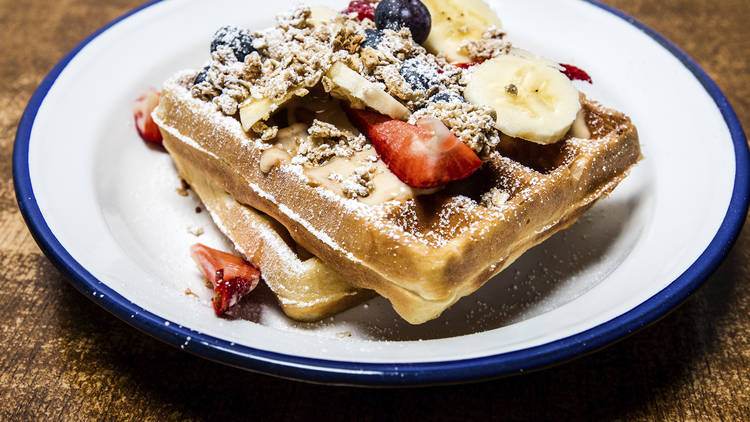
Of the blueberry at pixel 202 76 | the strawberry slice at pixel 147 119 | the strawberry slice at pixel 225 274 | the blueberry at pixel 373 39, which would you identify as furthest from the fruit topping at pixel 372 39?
the strawberry slice at pixel 147 119

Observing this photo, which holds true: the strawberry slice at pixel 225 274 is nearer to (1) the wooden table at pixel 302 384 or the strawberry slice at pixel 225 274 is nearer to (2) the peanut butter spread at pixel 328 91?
(1) the wooden table at pixel 302 384

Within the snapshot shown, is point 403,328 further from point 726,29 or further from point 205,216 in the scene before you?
point 726,29

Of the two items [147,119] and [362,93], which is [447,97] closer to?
[362,93]

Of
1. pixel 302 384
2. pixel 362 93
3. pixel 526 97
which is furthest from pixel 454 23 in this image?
pixel 302 384

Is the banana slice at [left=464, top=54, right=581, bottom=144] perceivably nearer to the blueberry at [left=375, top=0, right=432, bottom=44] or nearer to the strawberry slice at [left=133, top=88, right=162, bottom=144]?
the blueberry at [left=375, top=0, right=432, bottom=44]

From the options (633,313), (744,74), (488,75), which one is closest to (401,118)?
(488,75)

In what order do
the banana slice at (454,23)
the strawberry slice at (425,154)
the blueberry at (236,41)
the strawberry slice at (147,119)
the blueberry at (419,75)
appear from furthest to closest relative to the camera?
1. the strawberry slice at (147,119)
2. the banana slice at (454,23)
3. the blueberry at (236,41)
4. the blueberry at (419,75)
5. the strawberry slice at (425,154)

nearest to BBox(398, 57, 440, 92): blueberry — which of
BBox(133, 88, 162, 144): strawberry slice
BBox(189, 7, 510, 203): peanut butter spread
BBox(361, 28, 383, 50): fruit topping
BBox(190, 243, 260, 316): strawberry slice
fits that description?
BBox(189, 7, 510, 203): peanut butter spread
